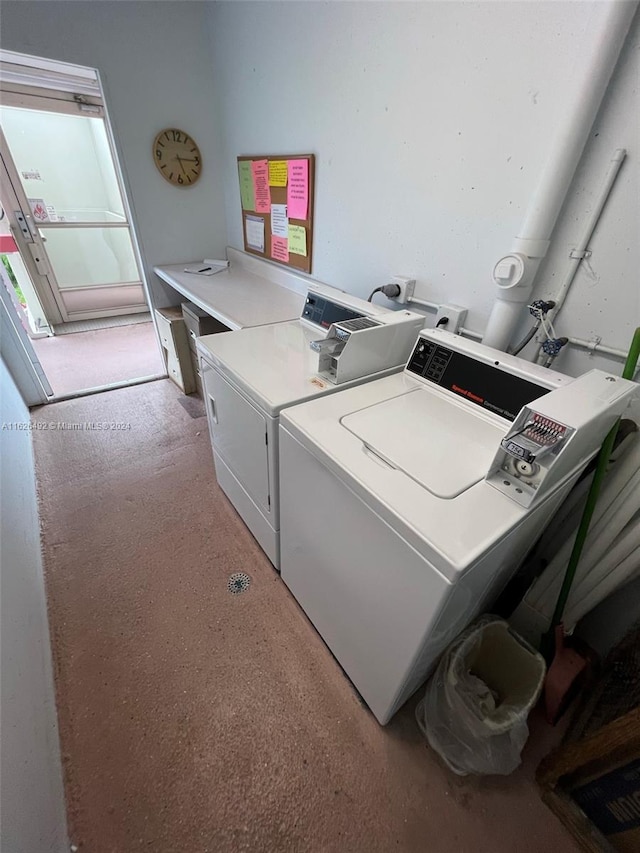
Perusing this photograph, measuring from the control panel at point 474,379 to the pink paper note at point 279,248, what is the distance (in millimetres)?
1394

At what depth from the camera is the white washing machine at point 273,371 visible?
3.88 ft

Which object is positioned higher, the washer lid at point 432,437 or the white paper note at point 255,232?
the white paper note at point 255,232

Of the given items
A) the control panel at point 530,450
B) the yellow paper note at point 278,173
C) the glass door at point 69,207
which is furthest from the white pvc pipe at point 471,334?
the glass door at point 69,207

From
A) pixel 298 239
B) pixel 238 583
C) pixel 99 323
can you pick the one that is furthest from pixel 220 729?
pixel 99 323

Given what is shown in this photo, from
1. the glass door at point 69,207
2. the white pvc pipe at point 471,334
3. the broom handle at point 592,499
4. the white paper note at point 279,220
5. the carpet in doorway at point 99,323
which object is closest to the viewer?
the broom handle at point 592,499

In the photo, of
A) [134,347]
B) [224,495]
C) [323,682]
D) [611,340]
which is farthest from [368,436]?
[134,347]

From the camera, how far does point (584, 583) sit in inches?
43.8

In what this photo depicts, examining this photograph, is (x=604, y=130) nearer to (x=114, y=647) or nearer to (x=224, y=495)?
(x=224, y=495)

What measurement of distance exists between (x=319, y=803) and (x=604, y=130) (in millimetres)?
2079

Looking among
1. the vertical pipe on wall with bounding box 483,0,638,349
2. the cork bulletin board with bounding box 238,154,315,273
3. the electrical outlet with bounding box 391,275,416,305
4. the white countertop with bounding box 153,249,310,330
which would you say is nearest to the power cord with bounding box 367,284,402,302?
the electrical outlet with bounding box 391,275,416,305

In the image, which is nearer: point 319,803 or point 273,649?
point 319,803

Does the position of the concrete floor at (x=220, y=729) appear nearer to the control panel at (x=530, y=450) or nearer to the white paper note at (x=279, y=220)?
the control panel at (x=530, y=450)

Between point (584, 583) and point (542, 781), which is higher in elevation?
point (584, 583)

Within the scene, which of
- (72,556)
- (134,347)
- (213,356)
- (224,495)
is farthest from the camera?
(134,347)
